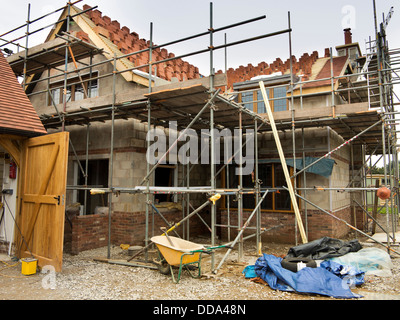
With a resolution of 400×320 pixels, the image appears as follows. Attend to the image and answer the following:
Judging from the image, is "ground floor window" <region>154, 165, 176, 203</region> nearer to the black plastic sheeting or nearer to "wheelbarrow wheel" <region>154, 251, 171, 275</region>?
"wheelbarrow wheel" <region>154, 251, 171, 275</region>

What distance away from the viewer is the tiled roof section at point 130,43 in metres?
11.7

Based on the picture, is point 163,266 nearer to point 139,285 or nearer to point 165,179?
point 139,285

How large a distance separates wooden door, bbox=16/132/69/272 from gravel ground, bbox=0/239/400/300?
531 mm

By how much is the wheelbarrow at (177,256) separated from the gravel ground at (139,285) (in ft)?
0.55

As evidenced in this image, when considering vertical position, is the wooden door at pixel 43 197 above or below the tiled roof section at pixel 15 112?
below

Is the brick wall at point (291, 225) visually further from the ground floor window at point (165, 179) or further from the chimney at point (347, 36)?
the chimney at point (347, 36)

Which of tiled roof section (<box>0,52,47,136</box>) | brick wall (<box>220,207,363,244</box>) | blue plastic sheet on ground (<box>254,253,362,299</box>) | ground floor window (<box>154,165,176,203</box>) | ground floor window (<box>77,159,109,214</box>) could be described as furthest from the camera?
ground floor window (<box>77,159,109,214</box>)

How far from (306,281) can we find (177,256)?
2.47m

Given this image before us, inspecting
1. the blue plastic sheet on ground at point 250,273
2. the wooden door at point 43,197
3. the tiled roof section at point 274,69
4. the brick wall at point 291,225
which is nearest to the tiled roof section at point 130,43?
the tiled roof section at point 274,69

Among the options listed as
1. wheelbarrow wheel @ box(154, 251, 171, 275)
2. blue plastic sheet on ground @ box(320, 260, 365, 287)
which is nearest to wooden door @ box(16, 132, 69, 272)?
wheelbarrow wheel @ box(154, 251, 171, 275)

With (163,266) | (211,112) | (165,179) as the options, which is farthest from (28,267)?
(165,179)

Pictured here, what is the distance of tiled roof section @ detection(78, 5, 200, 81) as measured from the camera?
1166 cm

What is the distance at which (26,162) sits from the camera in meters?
8.13

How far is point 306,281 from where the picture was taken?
580 cm
